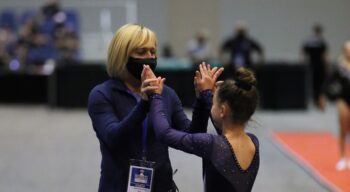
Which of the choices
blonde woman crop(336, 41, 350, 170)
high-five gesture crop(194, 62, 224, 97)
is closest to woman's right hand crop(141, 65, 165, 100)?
high-five gesture crop(194, 62, 224, 97)

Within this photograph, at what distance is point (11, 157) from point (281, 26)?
41.1 feet

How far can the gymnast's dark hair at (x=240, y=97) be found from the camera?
2.97 metres

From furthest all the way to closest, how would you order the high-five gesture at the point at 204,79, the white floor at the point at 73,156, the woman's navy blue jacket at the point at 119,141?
the white floor at the point at 73,156 → the high-five gesture at the point at 204,79 → the woman's navy blue jacket at the point at 119,141

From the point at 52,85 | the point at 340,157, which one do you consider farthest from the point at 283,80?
the point at 340,157

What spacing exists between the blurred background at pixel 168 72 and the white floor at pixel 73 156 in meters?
0.02

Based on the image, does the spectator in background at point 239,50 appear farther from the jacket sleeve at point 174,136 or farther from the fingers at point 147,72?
the fingers at point 147,72

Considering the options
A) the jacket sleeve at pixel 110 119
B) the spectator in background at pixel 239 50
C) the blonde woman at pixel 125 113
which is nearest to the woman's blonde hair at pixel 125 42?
the blonde woman at pixel 125 113

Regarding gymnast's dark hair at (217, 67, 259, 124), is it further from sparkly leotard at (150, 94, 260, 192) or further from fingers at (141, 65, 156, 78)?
fingers at (141, 65, 156, 78)

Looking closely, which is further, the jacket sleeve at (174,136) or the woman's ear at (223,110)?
the woman's ear at (223,110)

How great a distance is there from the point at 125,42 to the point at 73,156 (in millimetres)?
6430

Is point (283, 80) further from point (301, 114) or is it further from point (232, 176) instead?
point (232, 176)

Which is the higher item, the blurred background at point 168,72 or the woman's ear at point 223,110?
the woman's ear at point 223,110

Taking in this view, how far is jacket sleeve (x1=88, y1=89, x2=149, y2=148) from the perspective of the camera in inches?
111

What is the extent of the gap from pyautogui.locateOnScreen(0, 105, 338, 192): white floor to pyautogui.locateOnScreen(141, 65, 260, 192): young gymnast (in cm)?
149
